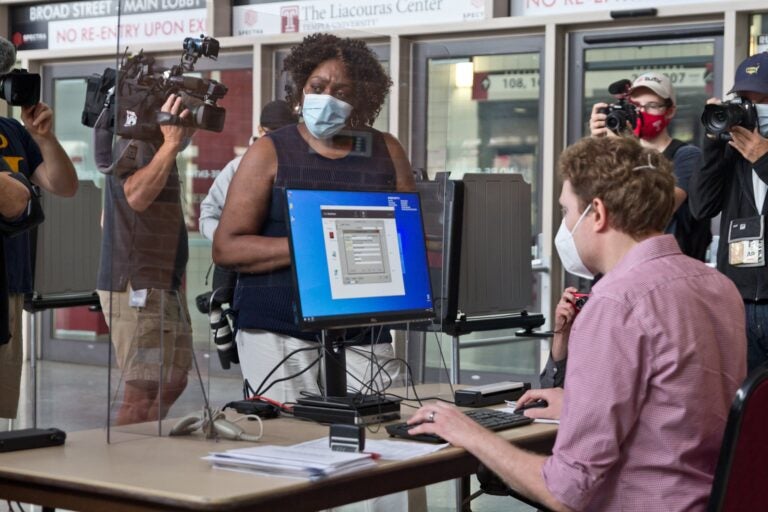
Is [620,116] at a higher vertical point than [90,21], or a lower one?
lower

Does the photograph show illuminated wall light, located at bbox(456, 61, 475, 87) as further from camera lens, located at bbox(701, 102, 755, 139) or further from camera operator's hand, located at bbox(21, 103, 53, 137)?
camera operator's hand, located at bbox(21, 103, 53, 137)

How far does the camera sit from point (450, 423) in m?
2.46

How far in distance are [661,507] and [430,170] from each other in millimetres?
1812

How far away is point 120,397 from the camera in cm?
275

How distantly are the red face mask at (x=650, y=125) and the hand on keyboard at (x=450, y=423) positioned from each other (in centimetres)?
186

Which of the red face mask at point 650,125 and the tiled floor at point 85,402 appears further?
the red face mask at point 650,125

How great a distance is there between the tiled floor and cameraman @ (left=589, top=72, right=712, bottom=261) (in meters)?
1.26

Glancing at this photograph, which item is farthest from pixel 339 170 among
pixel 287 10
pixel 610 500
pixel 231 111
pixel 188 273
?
pixel 287 10

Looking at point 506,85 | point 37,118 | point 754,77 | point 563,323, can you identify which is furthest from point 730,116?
point 506,85

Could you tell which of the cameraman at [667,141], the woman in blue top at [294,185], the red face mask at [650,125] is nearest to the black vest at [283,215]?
the woman in blue top at [294,185]

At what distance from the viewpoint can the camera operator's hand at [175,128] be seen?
9.46 feet

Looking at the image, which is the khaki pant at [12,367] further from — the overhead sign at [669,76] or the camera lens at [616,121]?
the overhead sign at [669,76]

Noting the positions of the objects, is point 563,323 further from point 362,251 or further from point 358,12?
point 358,12

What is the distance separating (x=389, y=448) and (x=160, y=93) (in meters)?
1.00
